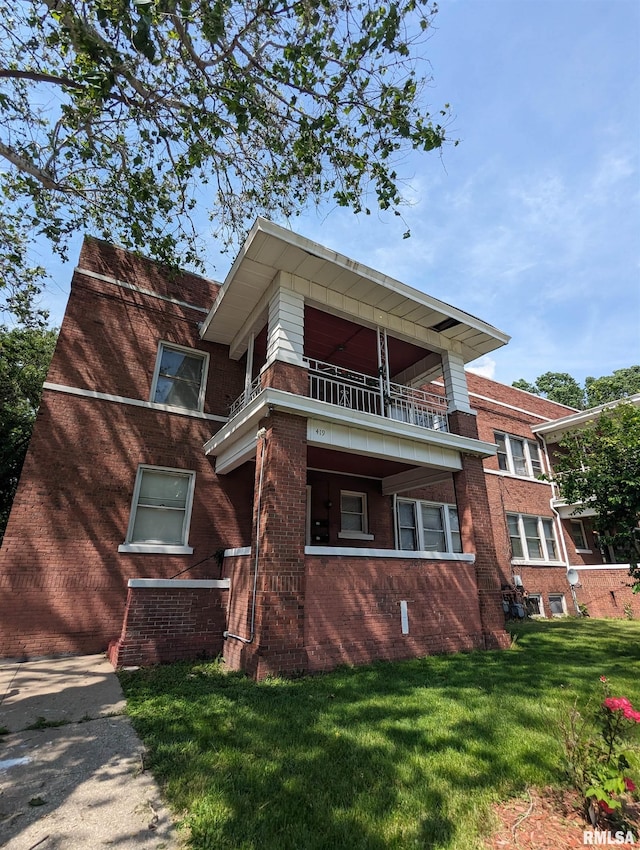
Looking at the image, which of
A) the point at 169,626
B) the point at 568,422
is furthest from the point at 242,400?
the point at 568,422

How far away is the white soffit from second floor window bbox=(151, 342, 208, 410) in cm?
75

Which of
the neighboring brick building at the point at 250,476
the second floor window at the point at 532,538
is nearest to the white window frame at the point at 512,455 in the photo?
the second floor window at the point at 532,538

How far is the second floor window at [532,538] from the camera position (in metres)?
15.6

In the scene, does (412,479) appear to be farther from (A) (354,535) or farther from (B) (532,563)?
(B) (532,563)

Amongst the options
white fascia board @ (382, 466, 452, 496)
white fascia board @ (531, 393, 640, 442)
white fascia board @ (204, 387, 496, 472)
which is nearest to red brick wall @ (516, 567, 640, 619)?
white fascia board @ (531, 393, 640, 442)

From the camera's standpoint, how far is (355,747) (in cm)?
374

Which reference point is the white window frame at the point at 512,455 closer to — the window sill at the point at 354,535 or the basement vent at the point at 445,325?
the window sill at the point at 354,535

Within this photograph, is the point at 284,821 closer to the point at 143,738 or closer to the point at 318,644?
the point at 143,738

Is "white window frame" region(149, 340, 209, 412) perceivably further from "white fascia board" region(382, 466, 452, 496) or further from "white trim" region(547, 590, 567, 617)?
"white trim" region(547, 590, 567, 617)

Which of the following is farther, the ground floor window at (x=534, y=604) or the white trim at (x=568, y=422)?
the white trim at (x=568, y=422)

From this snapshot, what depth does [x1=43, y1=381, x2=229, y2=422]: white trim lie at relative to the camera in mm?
8848

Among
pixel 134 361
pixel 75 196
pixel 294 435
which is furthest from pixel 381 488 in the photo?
pixel 75 196

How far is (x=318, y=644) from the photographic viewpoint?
257 inches

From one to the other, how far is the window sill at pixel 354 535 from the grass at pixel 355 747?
13.8ft
